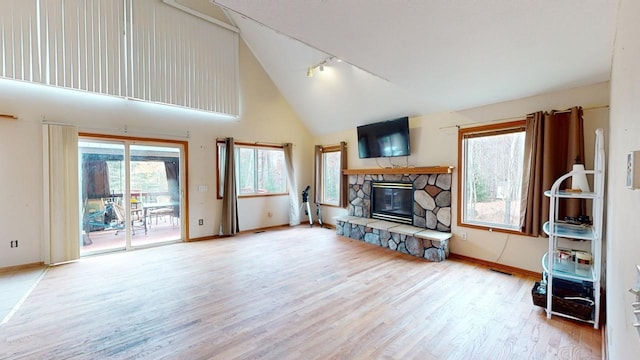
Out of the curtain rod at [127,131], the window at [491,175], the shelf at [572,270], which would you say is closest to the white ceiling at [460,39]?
the window at [491,175]

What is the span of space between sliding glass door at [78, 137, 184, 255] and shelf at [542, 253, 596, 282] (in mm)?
5706

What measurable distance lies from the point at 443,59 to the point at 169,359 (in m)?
3.50

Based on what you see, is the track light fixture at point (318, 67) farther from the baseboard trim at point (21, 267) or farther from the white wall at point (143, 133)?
the baseboard trim at point (21, 267)

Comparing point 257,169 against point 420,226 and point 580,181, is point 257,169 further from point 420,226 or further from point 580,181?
point 580,181

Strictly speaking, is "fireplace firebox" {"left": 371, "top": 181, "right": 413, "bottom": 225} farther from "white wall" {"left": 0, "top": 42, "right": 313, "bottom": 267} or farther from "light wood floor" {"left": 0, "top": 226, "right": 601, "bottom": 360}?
"white wall" {"left": 0, "top": 42, "right": 313, "bottom": 267}

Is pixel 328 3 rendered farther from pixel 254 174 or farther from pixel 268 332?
pixel 254 174

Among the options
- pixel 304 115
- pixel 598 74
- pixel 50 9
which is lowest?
pixel 598 74

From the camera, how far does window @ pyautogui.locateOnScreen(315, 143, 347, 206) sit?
262 inches

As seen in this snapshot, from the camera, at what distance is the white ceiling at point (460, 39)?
1.81 meters

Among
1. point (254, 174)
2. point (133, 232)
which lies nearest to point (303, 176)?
point (254, 174)

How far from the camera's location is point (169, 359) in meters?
1.95

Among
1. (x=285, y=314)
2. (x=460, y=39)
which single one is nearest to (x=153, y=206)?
(x=285, y=314)

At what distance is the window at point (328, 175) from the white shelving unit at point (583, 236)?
170 inches

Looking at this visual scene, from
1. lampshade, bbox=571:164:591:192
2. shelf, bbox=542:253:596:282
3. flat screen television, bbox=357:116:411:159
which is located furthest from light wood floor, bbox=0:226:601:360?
flat screen television, bbox=357:116:411:159
